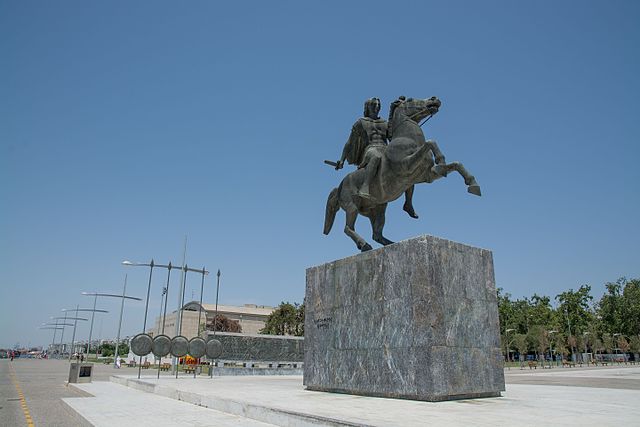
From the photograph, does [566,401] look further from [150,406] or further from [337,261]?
[150,406]

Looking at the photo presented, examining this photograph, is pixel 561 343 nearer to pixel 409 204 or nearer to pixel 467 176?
pixel 409 204

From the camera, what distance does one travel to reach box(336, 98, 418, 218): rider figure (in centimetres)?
1142

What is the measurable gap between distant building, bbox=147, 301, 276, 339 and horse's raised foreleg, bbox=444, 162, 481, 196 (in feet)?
281

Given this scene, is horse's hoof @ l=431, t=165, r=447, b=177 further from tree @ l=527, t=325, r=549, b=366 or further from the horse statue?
tree @ l=527, t=325, r=549, b=366

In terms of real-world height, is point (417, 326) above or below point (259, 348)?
above

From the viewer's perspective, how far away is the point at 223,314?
9681cm

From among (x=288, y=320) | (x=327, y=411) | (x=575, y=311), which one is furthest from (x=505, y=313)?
(x=327, y=411)

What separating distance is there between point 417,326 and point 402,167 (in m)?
3.58

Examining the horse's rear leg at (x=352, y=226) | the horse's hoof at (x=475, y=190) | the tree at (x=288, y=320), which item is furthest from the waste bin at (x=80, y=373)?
the tree at (x=288, y=320)

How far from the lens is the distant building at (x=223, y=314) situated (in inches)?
3494

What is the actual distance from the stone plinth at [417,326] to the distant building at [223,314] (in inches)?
3282

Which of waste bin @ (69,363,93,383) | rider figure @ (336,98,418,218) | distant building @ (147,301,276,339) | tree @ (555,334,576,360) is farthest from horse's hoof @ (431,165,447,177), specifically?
distant building @ (147,301,276,339)

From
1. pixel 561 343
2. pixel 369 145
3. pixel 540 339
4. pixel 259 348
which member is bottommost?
pixel 259 348

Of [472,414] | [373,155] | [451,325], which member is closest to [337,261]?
[373,155]
